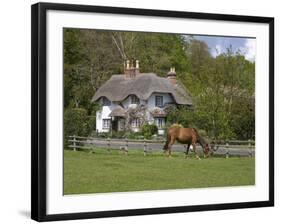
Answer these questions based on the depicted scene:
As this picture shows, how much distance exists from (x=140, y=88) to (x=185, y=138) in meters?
0.70

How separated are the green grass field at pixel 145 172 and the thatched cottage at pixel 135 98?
29 cm

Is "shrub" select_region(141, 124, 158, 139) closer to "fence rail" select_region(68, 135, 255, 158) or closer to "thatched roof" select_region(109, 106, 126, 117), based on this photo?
"fence rail" select_region(68, 135, 255, 158)

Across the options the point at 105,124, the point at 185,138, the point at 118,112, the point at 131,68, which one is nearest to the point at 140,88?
the point at 131,68

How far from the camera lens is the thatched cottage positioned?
7125 millimetres

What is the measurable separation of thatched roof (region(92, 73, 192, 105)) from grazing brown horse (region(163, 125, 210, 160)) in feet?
0.89

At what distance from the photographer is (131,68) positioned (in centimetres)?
720

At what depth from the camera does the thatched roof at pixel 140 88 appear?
7.10m

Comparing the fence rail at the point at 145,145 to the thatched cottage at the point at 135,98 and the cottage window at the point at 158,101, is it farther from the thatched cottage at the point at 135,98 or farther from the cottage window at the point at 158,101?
the cottage window at the point at 158,101

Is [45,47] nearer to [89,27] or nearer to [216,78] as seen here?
[89,27]

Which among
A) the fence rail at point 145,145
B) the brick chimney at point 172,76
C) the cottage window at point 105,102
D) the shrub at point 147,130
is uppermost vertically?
the brick chimney at point 172,76

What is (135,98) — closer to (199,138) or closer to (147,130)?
(147,130)

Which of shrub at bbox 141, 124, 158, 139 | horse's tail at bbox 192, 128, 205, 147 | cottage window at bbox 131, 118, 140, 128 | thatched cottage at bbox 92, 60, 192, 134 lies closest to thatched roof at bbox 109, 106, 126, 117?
thatched cottage at bbox 92, 60, 192, 134

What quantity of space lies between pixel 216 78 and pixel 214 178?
1.03 m

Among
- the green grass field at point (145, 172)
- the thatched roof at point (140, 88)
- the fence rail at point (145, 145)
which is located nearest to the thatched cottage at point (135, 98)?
the thatched roof at point (140, 88)
